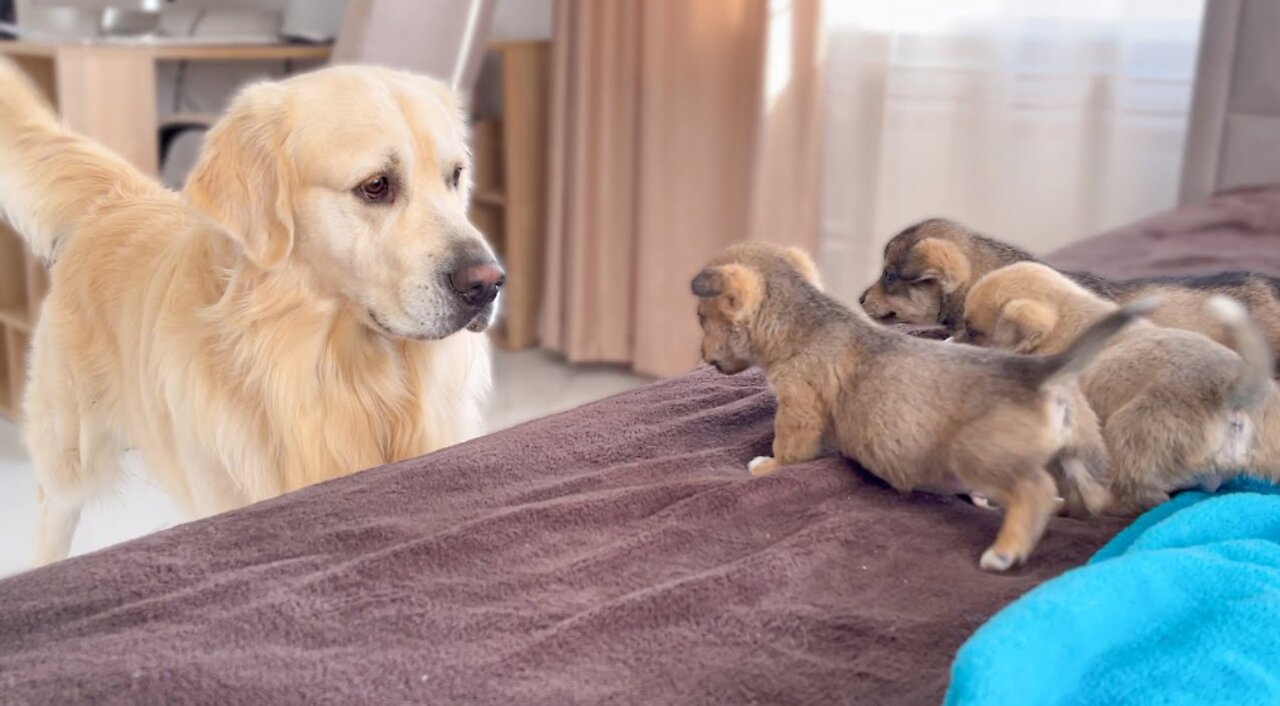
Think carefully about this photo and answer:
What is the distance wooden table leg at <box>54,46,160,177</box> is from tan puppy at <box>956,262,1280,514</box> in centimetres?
242

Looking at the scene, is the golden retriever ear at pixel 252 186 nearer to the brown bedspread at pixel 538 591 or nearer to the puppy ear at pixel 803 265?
the brown bedspread at pixel 538 591

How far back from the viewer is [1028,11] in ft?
9.69

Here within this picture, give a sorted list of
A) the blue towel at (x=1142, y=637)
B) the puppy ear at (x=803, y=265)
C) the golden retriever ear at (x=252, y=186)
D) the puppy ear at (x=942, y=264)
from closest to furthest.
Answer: the blue towel at (x=1142, y=637)
the puppy ear at (x=803, y=265)
the golden retriever ear at (x=252, y=186)
the puppy ear at (x=942, y=264)

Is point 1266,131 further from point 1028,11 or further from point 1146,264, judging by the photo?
point 1146,264

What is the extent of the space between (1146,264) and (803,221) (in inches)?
54.8

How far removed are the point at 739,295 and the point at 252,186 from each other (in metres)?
0.60

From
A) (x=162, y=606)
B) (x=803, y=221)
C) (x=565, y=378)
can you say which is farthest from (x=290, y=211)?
(x=565, y=378)

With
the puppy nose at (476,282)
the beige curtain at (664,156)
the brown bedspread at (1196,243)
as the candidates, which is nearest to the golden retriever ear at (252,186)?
the puppy nose at (476,282)

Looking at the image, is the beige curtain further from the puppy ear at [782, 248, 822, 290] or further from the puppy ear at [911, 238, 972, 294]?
the puppy ear at [782, 248, 822, 290]

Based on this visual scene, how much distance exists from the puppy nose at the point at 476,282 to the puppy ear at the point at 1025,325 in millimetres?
599

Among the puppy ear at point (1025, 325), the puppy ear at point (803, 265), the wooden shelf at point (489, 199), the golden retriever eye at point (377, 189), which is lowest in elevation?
the wooden shelf at point (489, 199)

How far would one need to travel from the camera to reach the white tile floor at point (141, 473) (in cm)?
212

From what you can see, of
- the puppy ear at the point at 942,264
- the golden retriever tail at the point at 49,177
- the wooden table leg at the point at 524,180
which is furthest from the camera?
the wooden table leg at the point at 524,180

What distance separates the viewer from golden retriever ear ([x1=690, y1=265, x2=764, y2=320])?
1.21 meters
